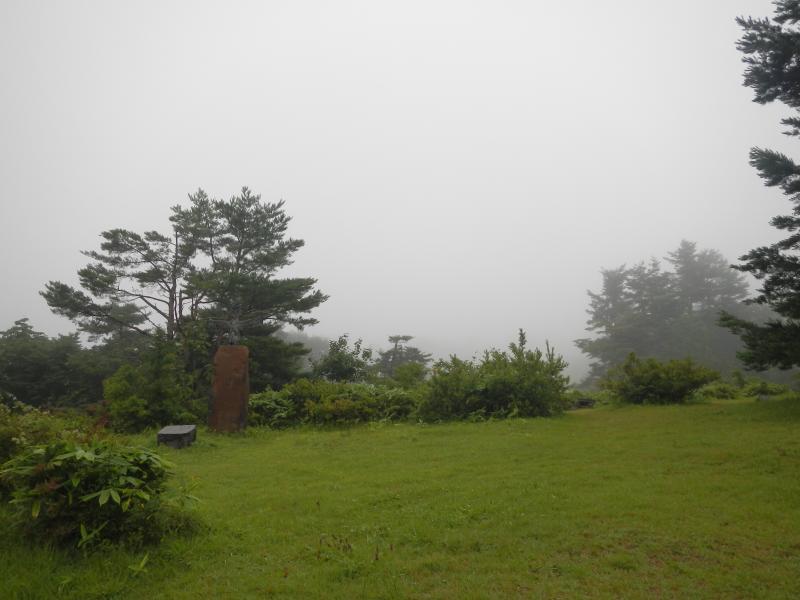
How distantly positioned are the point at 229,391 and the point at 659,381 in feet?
37.4

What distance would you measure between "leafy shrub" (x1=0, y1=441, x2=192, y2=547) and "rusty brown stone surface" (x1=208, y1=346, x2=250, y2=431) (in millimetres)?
7259

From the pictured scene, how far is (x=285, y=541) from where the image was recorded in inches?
170

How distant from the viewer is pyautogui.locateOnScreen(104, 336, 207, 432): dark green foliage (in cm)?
1227

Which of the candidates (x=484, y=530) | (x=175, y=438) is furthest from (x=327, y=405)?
(x=484, y=530)

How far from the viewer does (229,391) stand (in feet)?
38.3

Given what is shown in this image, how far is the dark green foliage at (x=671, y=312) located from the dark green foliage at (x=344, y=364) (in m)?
23.9

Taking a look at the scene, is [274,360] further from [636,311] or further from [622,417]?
[636,311]

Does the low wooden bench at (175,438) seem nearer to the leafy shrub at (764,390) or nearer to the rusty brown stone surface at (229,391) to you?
the rusty brown stone surface at (229,391)

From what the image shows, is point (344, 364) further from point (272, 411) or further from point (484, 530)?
point (484, 530)

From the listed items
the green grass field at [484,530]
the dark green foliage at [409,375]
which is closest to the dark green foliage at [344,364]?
the dark green foliage at [409,375]

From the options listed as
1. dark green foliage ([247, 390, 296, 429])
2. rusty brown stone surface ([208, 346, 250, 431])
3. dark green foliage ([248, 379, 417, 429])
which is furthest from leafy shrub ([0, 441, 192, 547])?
dark green foliage ([247, 390, 296, 429])

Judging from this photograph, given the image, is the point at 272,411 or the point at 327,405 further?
the point at 272,411

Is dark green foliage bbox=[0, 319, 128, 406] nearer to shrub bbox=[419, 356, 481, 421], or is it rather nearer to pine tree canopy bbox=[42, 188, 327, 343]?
pine tree canopy bbox=[42, 188, 327, 343]

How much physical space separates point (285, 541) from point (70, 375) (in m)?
27.5
